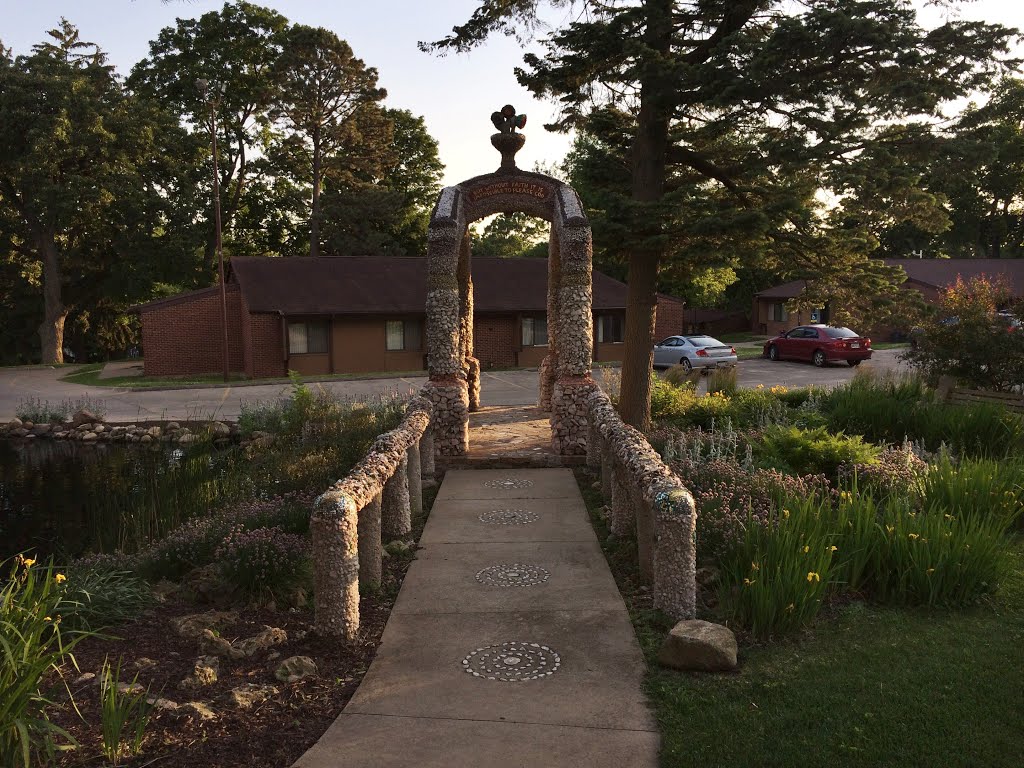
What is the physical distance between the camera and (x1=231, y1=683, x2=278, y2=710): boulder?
4820 millimetres

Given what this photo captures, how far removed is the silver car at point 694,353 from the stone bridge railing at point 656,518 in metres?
19.2

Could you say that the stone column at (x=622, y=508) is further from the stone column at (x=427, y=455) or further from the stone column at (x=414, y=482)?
the stone column at (x=427, y=455)

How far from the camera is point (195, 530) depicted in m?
8.34

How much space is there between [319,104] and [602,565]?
38229 mm

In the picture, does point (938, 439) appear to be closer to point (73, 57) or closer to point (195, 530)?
point (195, 530)

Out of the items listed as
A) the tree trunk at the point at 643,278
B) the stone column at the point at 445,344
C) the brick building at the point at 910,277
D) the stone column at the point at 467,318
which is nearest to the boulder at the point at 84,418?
the stone column at the point at 467,318

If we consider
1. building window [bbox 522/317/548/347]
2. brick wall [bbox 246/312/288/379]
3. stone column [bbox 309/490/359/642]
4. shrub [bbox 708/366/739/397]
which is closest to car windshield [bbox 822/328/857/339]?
building window [bbox 522/317/548/347]

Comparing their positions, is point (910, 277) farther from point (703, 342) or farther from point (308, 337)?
point (308, 337)

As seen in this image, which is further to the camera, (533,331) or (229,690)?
(533,331)

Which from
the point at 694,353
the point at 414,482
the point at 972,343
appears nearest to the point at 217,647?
the point at 414,482

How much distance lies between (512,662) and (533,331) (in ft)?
96.4

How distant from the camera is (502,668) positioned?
539 cm

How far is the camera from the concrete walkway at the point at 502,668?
14.4 feet

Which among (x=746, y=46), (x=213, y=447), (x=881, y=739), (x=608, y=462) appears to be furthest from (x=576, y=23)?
(x=881, y=739)
